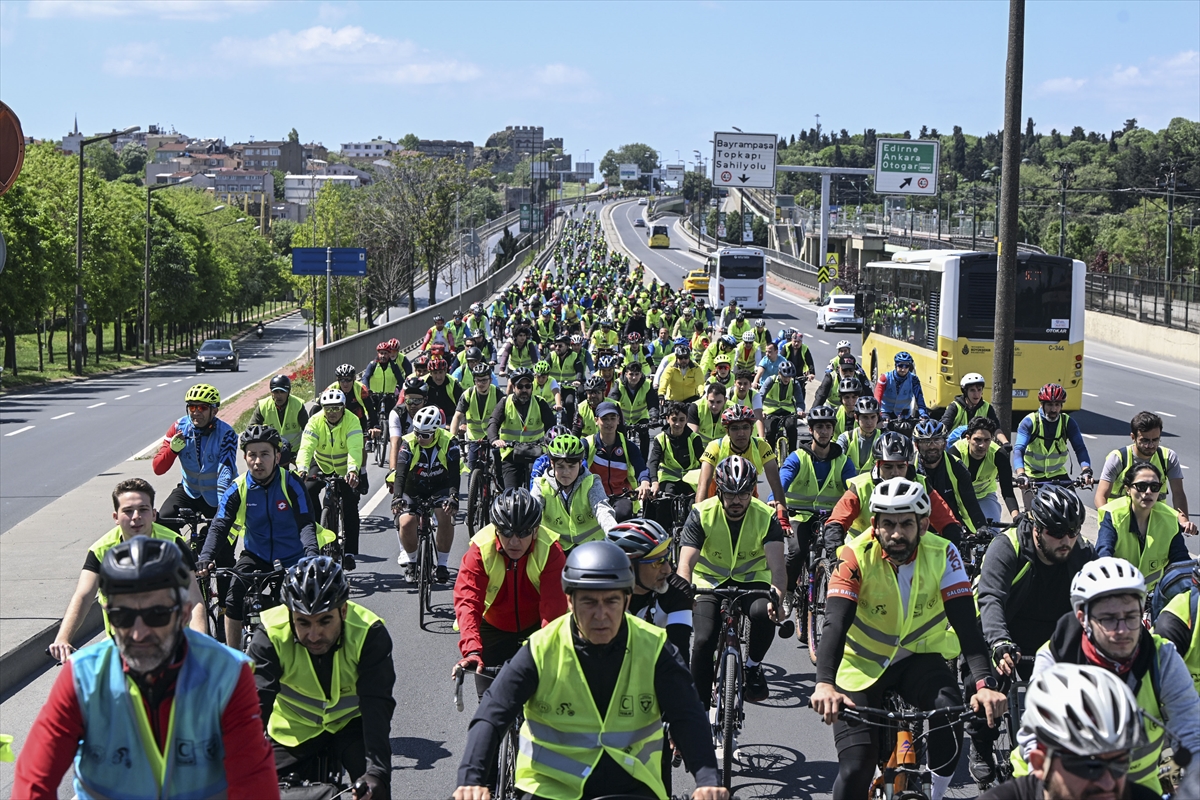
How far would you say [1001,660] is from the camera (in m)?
6.32

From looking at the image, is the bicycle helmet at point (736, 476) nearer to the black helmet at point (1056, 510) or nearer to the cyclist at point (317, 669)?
the black helmet at point (1056, 510)

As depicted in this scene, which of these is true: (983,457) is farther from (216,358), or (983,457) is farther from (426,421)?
(216,358)

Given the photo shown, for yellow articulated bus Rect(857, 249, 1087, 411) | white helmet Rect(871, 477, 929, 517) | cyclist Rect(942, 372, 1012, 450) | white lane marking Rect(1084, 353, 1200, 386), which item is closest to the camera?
white helmet Rect(871, 477, 929, 517)

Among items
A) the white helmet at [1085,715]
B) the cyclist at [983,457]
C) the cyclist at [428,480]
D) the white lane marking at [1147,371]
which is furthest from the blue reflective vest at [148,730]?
the white lane marking at [1147,371]

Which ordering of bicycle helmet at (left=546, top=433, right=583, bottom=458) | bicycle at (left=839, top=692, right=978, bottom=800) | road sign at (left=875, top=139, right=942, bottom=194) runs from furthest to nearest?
road sign at (left=875, top=139, right=942, bottom=194) < bicycle helmet at (left=546, top=433, right=583, bottom=458) < bicycle at (left=839, top=692, right=978, bottom=800)

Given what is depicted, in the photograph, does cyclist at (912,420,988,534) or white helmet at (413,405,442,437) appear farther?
white helmet at (413,405,442,437)

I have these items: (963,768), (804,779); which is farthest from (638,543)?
(963,768)

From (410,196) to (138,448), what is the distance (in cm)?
4914

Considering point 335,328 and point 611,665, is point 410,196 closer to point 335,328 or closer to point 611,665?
point 335,328

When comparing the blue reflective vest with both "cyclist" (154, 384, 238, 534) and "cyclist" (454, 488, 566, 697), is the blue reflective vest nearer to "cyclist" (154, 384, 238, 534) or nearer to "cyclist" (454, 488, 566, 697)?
"cyclist" (454, 488, 566, 697)

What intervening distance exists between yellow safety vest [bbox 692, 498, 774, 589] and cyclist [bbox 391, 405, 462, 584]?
4296 millimetres

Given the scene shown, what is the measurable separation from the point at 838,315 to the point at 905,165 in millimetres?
6925

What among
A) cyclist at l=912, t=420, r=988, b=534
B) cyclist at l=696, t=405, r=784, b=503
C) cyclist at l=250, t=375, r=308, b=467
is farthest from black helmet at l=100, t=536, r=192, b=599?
cyclist at l=250, t=375, r=308, b=467

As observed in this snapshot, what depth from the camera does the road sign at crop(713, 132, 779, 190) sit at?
193 ft
